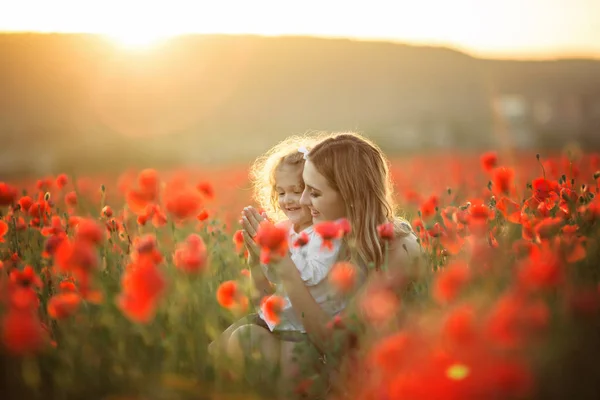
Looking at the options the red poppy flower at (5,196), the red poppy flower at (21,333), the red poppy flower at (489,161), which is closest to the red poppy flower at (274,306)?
the red poppy flower at (21,333)

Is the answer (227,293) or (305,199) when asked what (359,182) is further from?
(227,293)

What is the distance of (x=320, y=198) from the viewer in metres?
2.90

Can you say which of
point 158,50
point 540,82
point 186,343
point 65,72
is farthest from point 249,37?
point 186,343

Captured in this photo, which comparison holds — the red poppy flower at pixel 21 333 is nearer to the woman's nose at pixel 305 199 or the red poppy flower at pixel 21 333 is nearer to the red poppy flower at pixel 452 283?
the red poppy flower at pixel 452 283

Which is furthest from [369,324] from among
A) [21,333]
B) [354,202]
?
[354,202]

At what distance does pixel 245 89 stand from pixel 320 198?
5103 centimetres

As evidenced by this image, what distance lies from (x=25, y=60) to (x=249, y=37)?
56.4ft

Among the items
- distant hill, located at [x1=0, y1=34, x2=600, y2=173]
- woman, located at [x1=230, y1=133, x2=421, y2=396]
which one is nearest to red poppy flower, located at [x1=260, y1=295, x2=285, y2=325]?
woman, located at [x1=230, y1=133, x2=421, y2=396]

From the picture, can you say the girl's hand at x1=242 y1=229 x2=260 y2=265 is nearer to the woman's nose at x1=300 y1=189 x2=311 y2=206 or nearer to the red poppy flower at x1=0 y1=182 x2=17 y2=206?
A: the woman's nose at x1=300 y1=189 x2=311 y2=206

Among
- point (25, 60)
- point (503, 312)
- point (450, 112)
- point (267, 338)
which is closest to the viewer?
point (503, 312)

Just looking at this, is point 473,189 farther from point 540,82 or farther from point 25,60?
point 540,82

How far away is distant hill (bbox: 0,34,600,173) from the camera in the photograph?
139ft

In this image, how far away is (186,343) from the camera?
6.42 feet

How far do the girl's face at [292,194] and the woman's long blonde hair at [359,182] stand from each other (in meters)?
0.26
